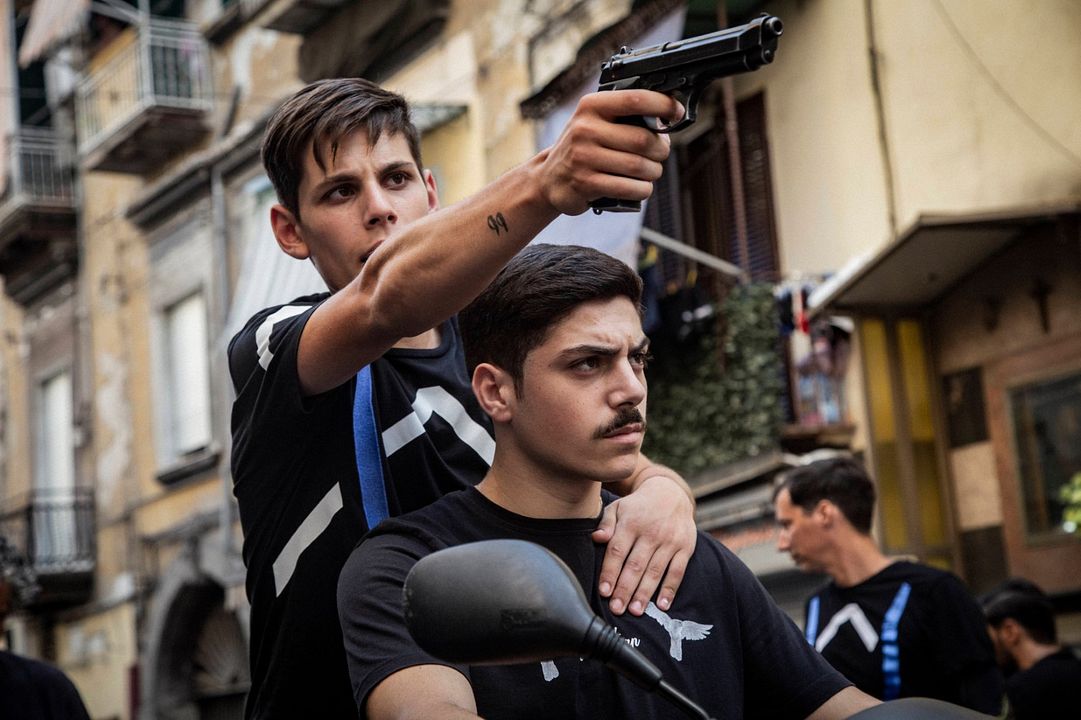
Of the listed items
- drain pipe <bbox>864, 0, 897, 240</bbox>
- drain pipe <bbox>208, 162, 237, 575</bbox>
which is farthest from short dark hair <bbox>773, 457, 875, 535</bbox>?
drain pipe <bbox>208, 162, 237, 575</bbox>

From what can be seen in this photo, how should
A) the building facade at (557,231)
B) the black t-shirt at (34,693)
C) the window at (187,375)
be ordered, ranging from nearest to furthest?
the black t-shirt at (34,693), the building facade at (557,231), the window at (187,375)

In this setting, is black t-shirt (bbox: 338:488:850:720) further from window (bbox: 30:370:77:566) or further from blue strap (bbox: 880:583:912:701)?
window (bbox: 30:370:77:566)

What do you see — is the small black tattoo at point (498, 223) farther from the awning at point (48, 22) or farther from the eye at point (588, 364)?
the awning at point (48, 22)

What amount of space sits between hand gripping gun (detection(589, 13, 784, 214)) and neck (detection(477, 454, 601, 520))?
707 millimetres

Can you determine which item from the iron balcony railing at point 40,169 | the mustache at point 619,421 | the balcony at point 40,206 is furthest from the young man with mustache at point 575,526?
the iron balcony railing at point 40,169

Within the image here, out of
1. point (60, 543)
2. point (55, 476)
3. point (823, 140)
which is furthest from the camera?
point (55, 476)

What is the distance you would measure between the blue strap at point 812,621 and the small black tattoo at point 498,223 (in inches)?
167

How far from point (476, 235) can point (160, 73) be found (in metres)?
20.1

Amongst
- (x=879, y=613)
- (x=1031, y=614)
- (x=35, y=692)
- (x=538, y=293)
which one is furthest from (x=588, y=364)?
(x=1031, y=614)

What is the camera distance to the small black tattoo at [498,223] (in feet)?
8.17

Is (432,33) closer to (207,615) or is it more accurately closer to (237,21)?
(237,21)

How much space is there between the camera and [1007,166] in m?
11.0

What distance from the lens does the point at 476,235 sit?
8.30 feet

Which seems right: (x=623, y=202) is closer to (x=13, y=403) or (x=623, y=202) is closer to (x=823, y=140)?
(x=823, y=140)
